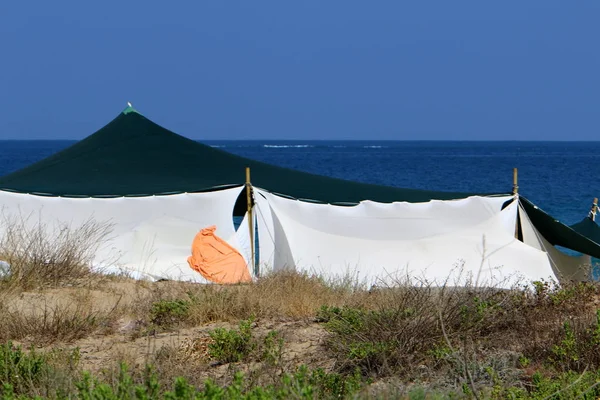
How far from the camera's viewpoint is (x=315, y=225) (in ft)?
37.0

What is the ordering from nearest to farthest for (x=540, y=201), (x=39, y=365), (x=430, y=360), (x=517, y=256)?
(x=39, y=365)
(x=430, y=360)
(x=517, y=256)
(x=540, y=201)

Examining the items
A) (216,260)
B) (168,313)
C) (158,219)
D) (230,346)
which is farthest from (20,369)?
(158,219)

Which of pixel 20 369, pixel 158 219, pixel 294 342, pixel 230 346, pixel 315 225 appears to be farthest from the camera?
pixel 158 219

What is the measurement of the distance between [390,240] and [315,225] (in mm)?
998

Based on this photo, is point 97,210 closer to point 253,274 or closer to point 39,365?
A: point 253,274

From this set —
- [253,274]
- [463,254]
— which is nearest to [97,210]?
[253,274]

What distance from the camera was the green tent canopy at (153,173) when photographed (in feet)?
38.7

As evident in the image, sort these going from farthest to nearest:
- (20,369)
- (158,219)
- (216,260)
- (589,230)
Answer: (589,230)
(158,219)
(216,260)
(20,369)

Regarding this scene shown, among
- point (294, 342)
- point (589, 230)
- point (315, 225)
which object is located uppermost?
point (315, 225)

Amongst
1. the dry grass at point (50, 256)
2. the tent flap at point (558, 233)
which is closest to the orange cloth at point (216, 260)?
Answer: the dry grass at point (50, 256)

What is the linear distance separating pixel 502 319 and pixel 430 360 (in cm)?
114

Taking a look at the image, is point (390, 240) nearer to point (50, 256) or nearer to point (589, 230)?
point (589, 230)

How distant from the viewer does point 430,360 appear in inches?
237

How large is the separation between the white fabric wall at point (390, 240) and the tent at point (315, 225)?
0.01 meters
